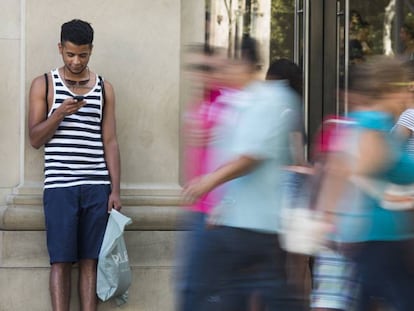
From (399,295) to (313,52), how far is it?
421 centimetres

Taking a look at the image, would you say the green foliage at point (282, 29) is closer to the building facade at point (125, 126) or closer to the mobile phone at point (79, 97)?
the building facade at point (125, 126)

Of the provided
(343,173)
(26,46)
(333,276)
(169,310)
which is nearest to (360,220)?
(343,173)

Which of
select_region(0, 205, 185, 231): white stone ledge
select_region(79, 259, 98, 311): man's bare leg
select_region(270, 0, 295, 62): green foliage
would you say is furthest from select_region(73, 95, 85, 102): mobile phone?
select_region(270, 0, 295, 62): green foliage

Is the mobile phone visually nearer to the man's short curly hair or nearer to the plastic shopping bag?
the man's short curly hair

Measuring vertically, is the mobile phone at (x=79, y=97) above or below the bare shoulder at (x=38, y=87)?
below

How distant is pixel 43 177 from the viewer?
24.3ft

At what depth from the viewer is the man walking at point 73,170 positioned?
6898 mm

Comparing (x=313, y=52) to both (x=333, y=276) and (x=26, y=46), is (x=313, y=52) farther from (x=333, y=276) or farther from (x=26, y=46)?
(x=333, y=276)

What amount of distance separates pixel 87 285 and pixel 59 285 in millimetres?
195

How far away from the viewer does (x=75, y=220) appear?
689 cm

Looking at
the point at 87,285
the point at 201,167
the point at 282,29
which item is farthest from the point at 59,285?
the point at 282,29

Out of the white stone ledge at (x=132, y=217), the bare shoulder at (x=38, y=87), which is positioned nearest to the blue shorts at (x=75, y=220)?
the white stone ledge at (x=132, y=217)

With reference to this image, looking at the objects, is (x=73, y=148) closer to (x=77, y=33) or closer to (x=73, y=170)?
(x=73, y=170)

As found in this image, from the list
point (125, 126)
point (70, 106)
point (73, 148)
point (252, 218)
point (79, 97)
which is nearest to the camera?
point (252, 218)
